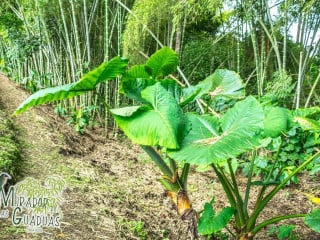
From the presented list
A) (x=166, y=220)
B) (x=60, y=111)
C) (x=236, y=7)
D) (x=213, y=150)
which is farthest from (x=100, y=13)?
(x=213, y=150)

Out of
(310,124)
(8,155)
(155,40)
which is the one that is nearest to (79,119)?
(155,40)

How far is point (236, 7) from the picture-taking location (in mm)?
3604

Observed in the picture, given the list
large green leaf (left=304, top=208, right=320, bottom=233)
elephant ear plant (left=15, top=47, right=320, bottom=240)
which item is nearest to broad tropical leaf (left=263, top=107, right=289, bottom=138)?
elephant ear plant (left=15, top=47, right=320, bottom=240)

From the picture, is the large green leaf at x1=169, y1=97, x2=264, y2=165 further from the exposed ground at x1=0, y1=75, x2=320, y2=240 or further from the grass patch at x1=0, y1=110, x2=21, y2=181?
the grass patch at x1=0, y1=110, x2=21, y2=181

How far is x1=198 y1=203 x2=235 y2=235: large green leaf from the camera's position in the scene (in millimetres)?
1504

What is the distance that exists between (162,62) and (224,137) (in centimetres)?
71

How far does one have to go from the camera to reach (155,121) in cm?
124

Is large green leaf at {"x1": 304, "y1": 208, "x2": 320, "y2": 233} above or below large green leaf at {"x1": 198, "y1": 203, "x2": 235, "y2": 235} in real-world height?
above

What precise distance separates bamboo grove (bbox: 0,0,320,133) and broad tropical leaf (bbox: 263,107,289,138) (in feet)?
5.14

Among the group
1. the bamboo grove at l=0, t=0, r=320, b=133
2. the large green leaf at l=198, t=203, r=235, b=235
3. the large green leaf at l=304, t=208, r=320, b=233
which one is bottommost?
the large green leaf at l=198, t=203, r=235, b=235

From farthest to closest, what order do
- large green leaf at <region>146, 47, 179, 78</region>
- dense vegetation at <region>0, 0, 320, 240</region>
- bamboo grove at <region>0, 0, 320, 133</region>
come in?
bamboo grove at <region>0, 0, 320, 133</region>
large green leaf at <region>146, 47, 179, 78</region>
dense vegetation at <region>0, 0, 320, 240</region>

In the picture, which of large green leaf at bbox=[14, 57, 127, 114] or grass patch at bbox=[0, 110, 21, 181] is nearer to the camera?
large green leaf at bbox=[14, 57, 127, 114]

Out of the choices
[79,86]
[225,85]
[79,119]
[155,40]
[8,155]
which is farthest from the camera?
[155,40]

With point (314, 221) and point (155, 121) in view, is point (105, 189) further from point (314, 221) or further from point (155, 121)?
point (314, 221)
